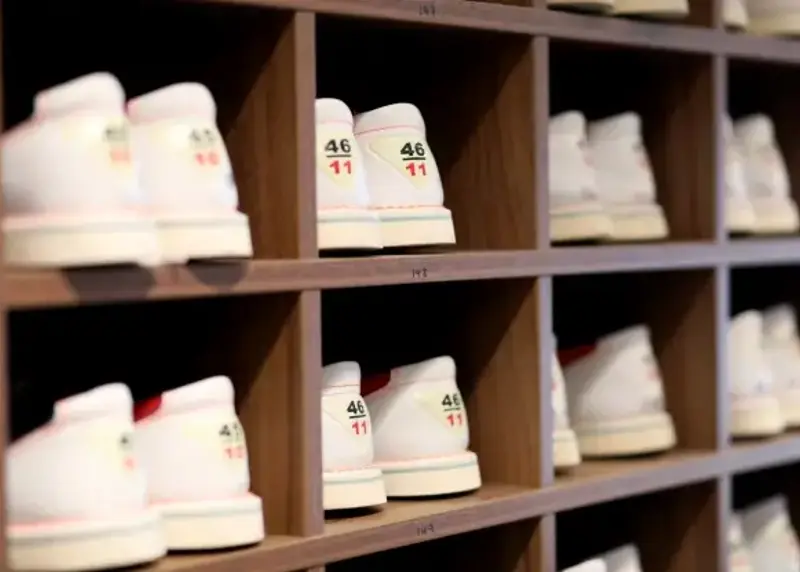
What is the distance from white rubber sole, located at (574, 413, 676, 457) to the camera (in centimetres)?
152

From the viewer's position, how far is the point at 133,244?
0.99 m

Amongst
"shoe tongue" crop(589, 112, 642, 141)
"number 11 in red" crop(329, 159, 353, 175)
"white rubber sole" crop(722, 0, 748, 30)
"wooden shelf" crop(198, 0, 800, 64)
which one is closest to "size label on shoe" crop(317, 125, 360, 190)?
"number 11 in red" crop(329, 159, 353, 175)

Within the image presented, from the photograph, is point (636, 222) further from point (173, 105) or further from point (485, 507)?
point (173, 105)

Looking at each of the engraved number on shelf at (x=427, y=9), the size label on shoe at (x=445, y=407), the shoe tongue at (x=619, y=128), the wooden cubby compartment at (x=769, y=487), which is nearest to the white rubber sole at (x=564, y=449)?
the size label on shoe at (x=445, y=407)

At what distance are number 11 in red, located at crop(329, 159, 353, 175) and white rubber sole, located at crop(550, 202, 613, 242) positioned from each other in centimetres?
32

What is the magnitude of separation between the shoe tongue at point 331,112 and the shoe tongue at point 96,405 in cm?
32

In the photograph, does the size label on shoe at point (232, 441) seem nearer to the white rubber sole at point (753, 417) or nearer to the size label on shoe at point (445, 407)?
the size label on shoe at point (445, 407)

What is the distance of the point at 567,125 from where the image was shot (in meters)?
1.49

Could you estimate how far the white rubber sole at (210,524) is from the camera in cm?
109

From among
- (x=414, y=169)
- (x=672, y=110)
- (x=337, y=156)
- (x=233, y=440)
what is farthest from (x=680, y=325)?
(x=233, y=440)

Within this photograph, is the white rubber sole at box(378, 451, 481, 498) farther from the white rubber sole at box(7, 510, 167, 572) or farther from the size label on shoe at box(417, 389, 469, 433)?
the white rubber sole at box(7, 510, 167, 572)

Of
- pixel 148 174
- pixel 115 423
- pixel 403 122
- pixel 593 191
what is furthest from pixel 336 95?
pixel 115 423

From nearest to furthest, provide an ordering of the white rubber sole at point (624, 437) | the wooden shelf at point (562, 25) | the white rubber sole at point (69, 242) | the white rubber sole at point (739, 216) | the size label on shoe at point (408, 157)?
the white rubber sole at point (69, 242)
the wooden shelf at point (562, 25)
the size label on shoe at point (408, 157)
the white rubber sole at point (624, 437)
the white rubber sole at point (739, 216)

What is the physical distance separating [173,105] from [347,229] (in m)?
0.21
